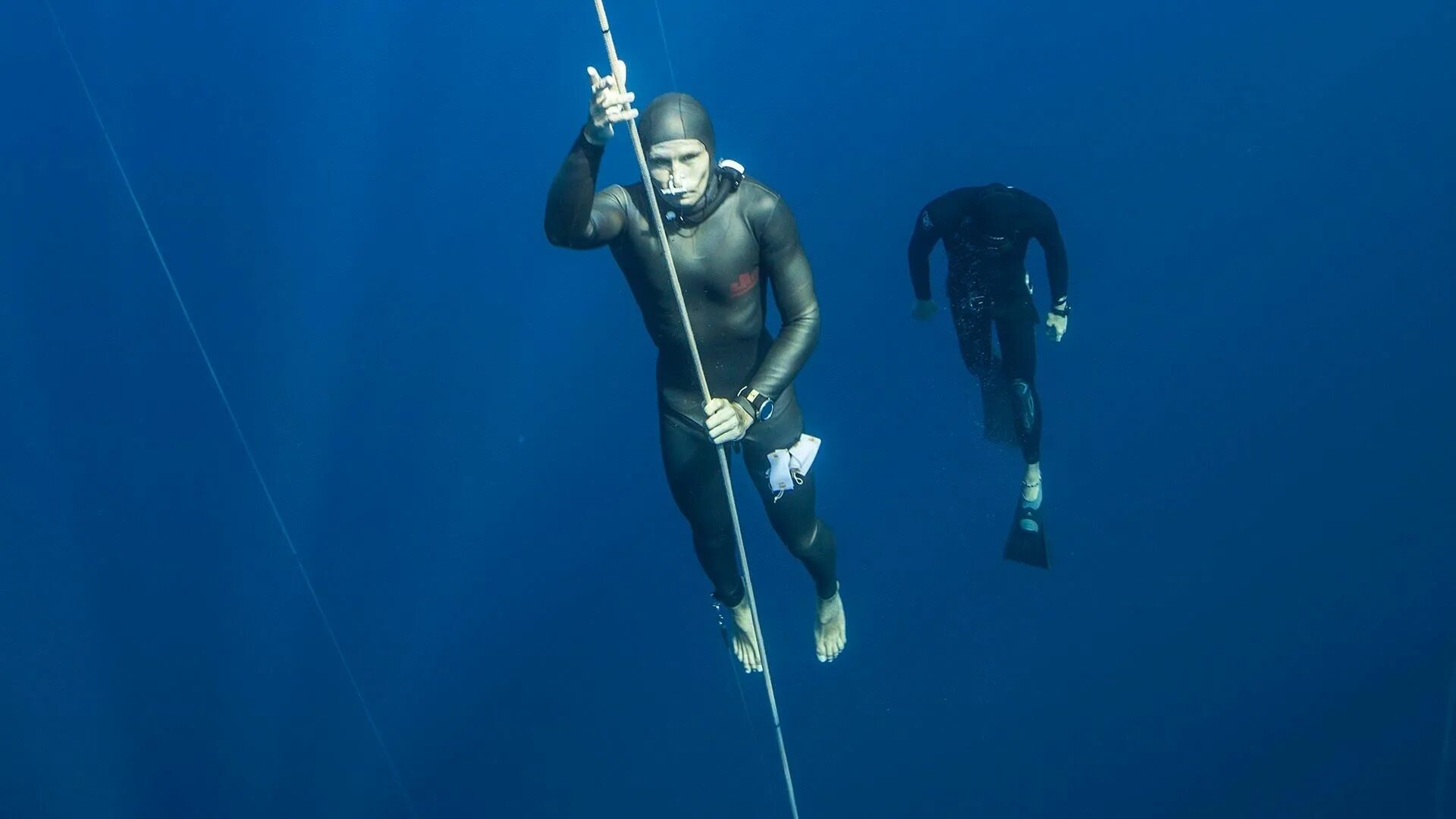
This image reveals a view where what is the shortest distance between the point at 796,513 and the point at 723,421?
A: 501mm

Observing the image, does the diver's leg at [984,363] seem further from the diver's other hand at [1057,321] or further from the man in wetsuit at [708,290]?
the man in wetsuit at [708,290]

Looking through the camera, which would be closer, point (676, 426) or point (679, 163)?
point (679, 163)

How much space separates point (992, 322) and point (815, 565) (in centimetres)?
78

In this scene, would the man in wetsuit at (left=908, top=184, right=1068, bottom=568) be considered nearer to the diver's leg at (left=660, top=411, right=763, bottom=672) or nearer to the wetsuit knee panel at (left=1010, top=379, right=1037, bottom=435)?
the wetsuit knee panel at (left=1010, top=379, right=1037, bottom=435)

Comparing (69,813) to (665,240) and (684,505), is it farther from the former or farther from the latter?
(665,240)

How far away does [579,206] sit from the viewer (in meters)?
1.96

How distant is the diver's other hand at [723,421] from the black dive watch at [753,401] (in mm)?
28

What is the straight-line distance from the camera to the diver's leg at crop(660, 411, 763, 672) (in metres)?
2.48

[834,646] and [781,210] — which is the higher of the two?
[781,210]

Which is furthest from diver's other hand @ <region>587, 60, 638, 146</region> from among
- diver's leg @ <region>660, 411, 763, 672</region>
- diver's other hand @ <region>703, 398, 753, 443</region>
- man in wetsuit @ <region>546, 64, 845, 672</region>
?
diver's leg @ <region>660, 411, 763, 672</region>

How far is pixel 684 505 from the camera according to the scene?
2.58m

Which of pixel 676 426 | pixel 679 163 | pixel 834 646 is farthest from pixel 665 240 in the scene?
pixel 834 646

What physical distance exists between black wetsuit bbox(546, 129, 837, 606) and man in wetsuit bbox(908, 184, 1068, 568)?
535mm

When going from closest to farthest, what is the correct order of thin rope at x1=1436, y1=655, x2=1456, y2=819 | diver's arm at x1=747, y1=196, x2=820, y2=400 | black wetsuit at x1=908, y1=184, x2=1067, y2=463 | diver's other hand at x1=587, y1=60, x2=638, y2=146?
1. diver's other hand at x1=587, y1=60, x2=638, y2=146
2. diver's arm at x1=747, y1=196, x2=820, y2=400
3. black wetsuit at x1=908, y1=184, x2=1067, y2=463
4. thin rope at x1=1436, y1=655, x2=1456, y2=819
